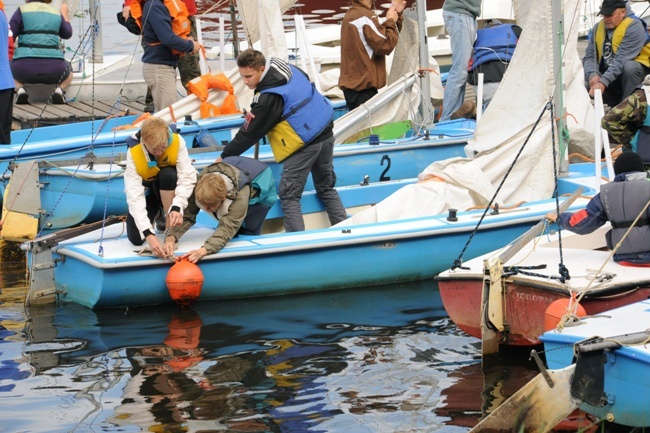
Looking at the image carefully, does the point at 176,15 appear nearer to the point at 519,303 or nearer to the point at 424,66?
the point at 424,66

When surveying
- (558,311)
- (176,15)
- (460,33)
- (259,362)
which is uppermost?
(176,15)

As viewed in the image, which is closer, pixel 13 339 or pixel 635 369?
pixel 635 369

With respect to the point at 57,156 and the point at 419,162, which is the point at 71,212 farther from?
the point at 419,162

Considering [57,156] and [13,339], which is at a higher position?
[57,156]

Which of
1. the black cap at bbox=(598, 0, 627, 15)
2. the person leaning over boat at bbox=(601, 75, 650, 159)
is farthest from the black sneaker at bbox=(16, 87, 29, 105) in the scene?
the person leaning over boat at bbox=(601, 75, 650, 159)

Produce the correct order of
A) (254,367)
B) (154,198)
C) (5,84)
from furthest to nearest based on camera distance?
(5,84)
(154,198)
(254,367)

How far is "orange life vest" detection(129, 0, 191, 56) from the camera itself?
12531 millimetres

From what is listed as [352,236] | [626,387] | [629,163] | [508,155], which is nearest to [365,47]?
[508,155]

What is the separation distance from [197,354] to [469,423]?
6.89 feet

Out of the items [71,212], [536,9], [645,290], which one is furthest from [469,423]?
[71,212]

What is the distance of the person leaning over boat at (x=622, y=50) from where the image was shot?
1114 centimetres

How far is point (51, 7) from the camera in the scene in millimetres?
13469

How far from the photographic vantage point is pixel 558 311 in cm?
659

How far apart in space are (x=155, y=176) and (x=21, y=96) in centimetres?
599
